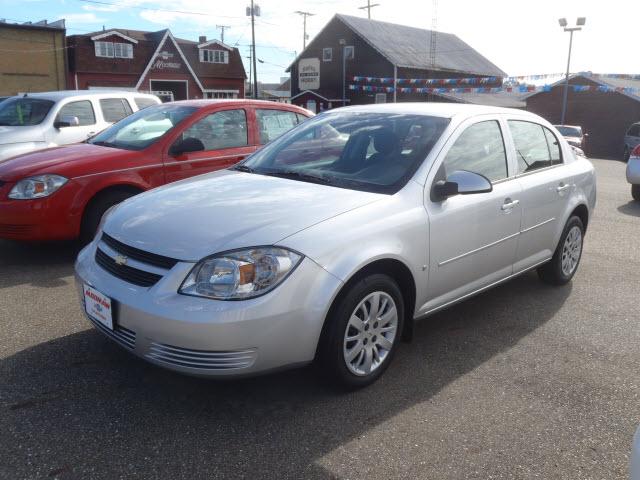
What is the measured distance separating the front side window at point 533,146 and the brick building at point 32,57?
40.4m

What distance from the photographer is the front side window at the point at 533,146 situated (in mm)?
4348

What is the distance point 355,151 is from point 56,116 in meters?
6.01

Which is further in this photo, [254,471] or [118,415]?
[118,415]

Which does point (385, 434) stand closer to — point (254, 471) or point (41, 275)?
point (254, 471)

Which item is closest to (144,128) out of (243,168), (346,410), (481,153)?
(243,168)

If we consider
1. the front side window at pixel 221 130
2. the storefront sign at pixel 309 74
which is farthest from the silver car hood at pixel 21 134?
the storefront sign at pixel 309 74

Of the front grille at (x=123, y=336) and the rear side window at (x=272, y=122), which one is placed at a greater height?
the rear side window at (x=272, y=122)

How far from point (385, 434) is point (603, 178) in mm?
14701

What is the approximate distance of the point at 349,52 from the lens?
45938 mm

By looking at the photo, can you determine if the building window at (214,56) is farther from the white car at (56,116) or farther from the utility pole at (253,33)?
the white car at (56,116)

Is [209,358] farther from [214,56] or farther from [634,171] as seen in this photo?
[214,56]

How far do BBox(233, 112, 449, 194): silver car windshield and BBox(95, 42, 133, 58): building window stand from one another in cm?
4260

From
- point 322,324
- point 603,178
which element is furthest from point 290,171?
point 603,178

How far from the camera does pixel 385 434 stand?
284 centimetres
